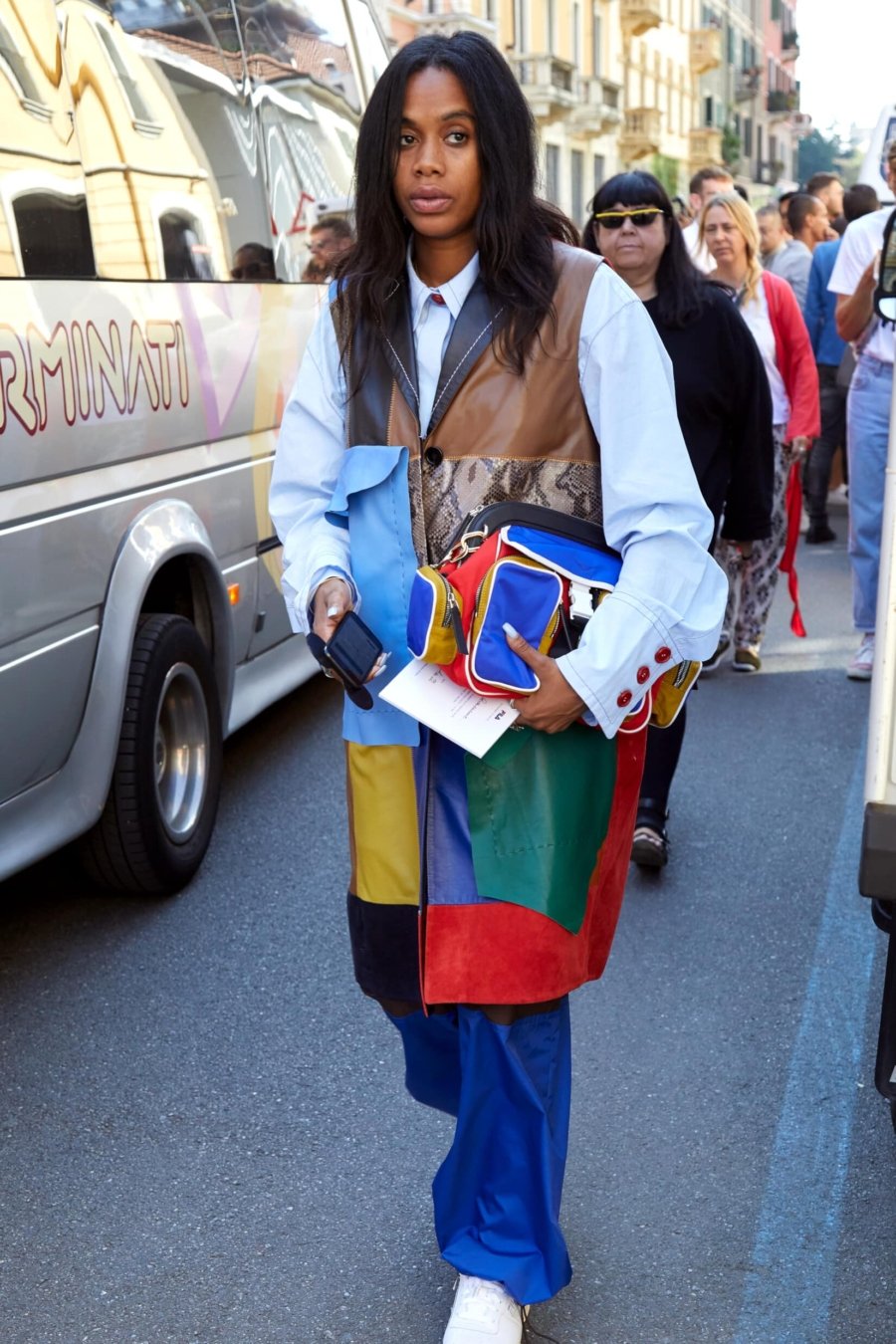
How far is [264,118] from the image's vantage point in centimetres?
568

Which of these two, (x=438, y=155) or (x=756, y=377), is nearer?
(x=438, y=155)

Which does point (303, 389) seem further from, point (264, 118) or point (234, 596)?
point (264, 118)

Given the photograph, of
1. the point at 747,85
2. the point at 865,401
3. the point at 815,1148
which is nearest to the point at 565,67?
the point at 747,85

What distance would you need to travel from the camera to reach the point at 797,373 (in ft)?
23.2

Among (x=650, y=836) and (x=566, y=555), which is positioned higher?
(x=566, y=555)

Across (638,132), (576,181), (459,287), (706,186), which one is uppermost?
(459,287)

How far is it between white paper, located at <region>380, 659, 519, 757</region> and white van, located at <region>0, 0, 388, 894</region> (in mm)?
1612

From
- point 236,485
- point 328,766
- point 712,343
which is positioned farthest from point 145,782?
point 712,343

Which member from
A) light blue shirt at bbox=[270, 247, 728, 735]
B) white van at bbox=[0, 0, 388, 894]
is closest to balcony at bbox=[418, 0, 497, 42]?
white van at bbox=[0, 0, 388, 894]

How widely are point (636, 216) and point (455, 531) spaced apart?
2408 mm

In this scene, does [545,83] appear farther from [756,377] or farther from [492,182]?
[492,182]

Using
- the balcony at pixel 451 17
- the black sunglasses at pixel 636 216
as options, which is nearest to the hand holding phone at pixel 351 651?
the black sunglasses at pixel 636 216

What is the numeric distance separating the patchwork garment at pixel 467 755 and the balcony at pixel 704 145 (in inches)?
2636

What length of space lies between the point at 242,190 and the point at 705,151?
2589 inches
